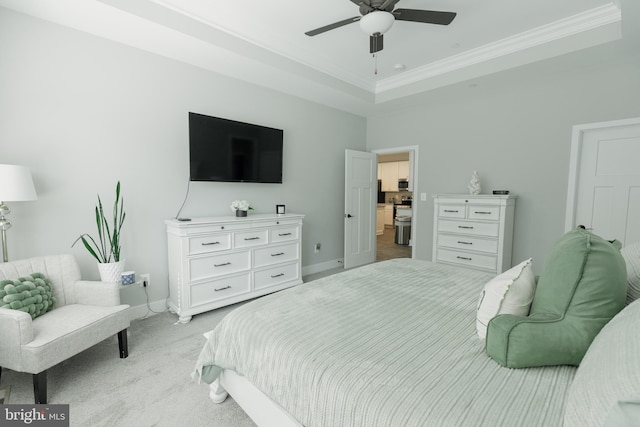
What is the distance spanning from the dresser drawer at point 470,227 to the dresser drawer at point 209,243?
270cm

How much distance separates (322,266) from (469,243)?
6.94ft

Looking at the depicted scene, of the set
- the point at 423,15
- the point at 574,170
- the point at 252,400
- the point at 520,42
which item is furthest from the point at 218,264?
the point at 574,170

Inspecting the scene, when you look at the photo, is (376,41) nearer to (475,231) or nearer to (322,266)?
(475,231)

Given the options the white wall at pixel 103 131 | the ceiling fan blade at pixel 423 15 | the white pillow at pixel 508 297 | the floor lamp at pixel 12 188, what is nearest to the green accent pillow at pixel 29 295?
the floor lamp at pixel 12 188

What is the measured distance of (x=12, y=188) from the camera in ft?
6.14

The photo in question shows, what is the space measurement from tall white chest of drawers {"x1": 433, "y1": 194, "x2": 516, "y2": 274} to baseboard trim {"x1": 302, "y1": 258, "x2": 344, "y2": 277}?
1.57 metres

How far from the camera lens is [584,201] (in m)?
3.27

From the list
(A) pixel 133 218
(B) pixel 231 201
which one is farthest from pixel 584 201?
(A) pixel 133 218

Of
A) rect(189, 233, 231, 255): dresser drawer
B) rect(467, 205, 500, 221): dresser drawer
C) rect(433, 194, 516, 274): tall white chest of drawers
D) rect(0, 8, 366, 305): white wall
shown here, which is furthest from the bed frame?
rect(467, 205, 500, 221): dresser drawer

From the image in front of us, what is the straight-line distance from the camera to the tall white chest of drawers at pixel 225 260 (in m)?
2.73

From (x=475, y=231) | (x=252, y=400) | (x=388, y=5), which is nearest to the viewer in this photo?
(x=252, y=400)

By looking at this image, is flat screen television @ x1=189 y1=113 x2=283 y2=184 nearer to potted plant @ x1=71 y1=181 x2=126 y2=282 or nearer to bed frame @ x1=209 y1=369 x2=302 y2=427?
potted plant @ x1=71 y1=181 x2=126 y2=282

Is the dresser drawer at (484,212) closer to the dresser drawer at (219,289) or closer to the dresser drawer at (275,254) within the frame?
the dresser drawer at (275,254)

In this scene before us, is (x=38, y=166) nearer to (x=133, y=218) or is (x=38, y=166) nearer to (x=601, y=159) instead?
(x=133, y=218)
